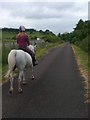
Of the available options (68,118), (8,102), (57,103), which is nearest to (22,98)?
(8,102)

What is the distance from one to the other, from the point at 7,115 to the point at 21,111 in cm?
51

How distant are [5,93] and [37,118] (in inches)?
148

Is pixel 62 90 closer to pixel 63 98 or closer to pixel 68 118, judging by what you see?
pixel 63 98

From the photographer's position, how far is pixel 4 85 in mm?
14148

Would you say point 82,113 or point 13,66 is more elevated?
point 13,66

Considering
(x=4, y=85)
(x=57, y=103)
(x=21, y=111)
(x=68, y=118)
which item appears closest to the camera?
(x=68, y=118)

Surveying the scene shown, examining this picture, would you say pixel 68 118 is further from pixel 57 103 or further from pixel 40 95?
pixel 40 95

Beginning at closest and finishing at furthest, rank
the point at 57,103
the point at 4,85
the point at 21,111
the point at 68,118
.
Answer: the point at 68,118 < the point at 21,111 < the point at 57,103 < the point at 4,85

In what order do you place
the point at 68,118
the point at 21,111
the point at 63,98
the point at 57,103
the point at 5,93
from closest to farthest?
1. the point at 68,118
2. the point at 21,111
3. the point at 57,103
4. the point at 63,98
5. the point at 5,93

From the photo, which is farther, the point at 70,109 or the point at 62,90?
the point at 62,90

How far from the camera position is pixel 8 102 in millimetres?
10672

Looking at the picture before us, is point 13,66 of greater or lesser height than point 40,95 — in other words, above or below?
above

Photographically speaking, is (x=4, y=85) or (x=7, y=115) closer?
(x=7, y=115)

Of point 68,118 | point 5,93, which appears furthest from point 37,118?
point 5,93
